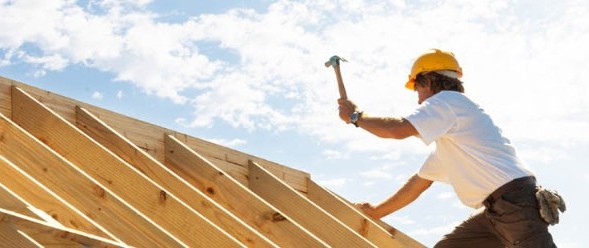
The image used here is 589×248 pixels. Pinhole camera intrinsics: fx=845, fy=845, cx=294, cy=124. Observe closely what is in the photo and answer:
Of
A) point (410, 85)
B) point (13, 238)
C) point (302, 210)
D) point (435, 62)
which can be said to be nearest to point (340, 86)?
point (410, 85)

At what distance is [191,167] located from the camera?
5.46 m

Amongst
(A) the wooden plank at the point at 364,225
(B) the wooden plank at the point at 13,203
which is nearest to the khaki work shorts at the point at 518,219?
(A) the wooden plank at the point at 364,225

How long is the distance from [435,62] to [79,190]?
1.94 m

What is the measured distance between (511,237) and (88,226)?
6.56 ft

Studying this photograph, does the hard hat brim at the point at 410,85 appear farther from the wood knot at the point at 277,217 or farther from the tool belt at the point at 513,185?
the wood knot at the point at 277,217

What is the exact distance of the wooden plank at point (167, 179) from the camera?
179 inches

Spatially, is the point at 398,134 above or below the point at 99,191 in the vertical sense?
above

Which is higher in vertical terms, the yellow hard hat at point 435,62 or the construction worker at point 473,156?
the yellow hard hat at point 435,62

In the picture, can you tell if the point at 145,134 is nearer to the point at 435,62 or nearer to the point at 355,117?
the point at 355,117

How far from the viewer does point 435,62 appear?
14.7 feet

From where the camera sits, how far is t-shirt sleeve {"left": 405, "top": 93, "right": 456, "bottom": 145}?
13.6 feet

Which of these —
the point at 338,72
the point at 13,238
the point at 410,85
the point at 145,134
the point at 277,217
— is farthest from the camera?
the point at 145,134

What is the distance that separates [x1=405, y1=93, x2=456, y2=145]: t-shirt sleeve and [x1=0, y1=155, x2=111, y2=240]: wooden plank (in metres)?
1.56

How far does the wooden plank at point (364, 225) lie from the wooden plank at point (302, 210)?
40 cm
